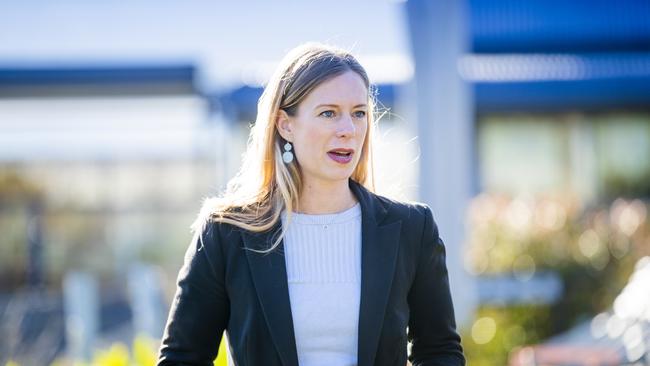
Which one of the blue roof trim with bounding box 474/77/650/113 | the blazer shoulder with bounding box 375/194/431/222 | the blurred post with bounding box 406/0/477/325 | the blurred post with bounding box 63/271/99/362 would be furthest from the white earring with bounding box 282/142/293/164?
the blue roof trim with bounding box 474/77/650/113

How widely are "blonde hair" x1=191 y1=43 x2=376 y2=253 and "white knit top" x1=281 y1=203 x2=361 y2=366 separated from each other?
2.9 inches

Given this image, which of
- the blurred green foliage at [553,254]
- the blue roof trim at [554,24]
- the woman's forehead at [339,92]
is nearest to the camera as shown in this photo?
the woman's forehead at [339,92]

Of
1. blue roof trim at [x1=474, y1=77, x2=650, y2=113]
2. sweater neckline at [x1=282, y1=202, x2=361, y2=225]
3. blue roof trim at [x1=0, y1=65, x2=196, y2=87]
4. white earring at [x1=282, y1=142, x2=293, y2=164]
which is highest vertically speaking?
blue roof trim at [x1=0, y1=65, x2=196, y2=87]

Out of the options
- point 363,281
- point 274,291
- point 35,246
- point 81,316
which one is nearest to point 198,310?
point 274,291

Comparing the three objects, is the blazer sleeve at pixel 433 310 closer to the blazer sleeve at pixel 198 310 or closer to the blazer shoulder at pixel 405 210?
the blazer shoulder at pixel 405 210

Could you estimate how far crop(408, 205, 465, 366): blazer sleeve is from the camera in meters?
2.71

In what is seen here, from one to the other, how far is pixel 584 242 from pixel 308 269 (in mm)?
5727

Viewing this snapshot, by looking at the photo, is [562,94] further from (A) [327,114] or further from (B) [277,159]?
(A) [327,114]

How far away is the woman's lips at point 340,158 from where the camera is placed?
2.67m

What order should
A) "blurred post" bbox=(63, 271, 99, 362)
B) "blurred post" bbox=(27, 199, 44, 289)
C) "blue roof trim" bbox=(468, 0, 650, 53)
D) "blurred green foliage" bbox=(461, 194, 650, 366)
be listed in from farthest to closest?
"blurred post" bbox=(27, 199, 44, 289) → "blue roof trim" bbox=(468, 0, 650, 53) → "blurred green foliage" bbox=(461, 194, 650, 366) → "blurred post" bbox=(63, 271, 99, 362)

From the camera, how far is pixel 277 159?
2820mm

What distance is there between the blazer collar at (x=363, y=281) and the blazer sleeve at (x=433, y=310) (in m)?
0.11

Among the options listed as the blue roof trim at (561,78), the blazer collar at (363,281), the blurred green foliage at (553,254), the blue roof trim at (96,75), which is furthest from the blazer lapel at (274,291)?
the blue roof trim at (561,78)

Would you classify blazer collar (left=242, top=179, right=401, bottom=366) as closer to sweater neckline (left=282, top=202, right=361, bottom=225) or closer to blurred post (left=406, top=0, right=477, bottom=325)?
sweater neckline (left=282, top=202, right=361, bottom=225)
